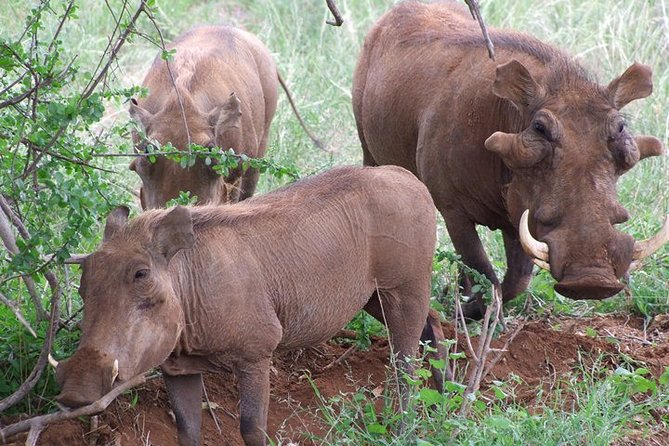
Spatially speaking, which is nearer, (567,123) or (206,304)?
(206,304)

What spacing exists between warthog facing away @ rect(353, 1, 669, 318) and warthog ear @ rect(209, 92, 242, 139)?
2.77 ft

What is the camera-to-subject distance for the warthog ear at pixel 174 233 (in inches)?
156

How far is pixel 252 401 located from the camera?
4199 mm

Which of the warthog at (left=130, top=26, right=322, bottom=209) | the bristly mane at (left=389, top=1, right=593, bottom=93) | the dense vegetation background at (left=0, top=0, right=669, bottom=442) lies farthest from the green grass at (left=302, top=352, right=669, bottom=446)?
the warthog at (left=130, top=26, right=322, bottom=209)

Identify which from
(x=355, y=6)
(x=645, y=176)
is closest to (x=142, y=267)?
(x=645, y=176)

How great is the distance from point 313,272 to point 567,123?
4.44ft

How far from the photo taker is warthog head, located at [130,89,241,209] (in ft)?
19.4

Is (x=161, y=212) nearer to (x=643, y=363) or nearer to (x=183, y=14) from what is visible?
(x=643, y=363)

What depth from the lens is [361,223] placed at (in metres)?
4.59

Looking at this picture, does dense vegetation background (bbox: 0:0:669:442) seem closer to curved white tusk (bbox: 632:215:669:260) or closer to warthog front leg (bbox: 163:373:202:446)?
warthog front leg (bbox: 163:373:202:446)

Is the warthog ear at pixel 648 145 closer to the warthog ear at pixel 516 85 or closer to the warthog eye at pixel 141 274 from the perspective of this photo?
the warthog ear at pixel 516 85

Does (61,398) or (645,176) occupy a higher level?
(61,398)

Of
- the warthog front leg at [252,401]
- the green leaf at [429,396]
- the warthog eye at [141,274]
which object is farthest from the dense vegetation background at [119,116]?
the green leaf at [429,396]

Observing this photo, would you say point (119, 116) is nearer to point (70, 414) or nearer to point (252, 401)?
point (252, 401)
